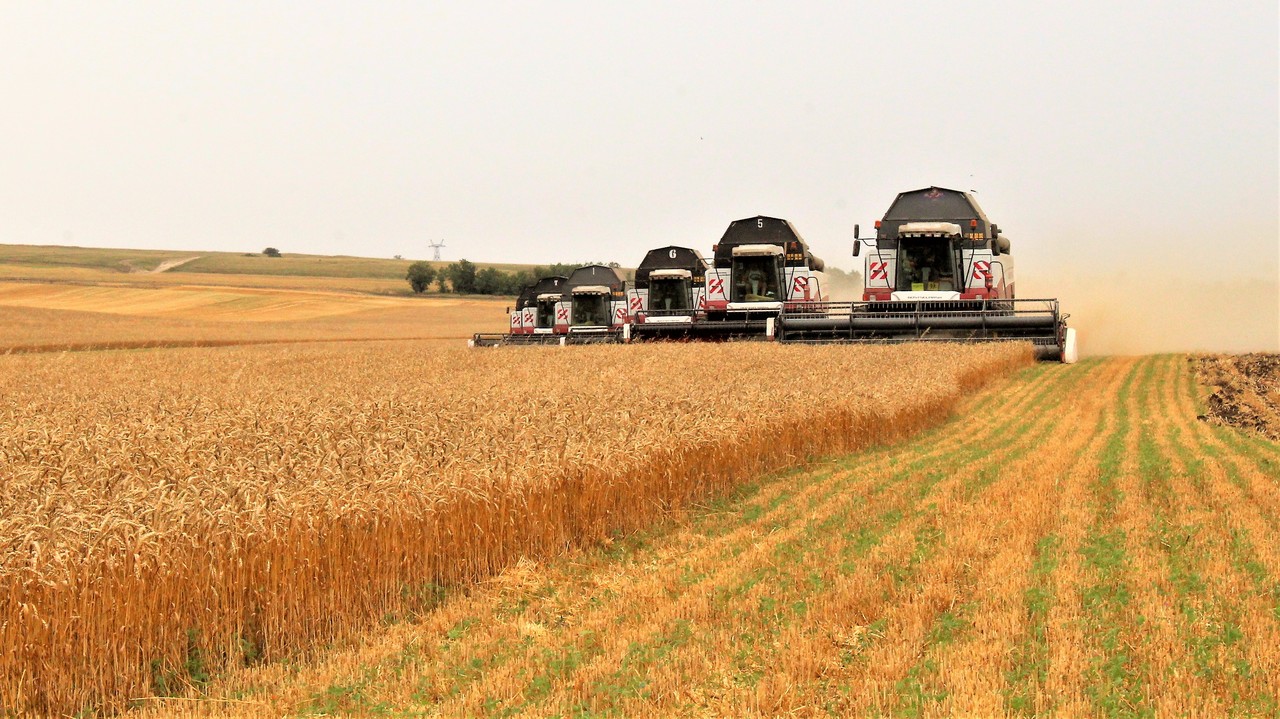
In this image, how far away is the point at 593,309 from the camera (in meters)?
37.2

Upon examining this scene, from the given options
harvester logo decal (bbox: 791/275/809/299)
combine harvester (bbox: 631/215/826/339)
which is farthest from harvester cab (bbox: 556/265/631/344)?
harvester logo decal (bbox: 791/275/809/299)

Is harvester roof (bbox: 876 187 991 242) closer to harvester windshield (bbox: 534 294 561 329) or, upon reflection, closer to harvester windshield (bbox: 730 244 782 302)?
harvester windshield (bbox: 730 244 782 302)

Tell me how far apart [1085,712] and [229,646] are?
409cm

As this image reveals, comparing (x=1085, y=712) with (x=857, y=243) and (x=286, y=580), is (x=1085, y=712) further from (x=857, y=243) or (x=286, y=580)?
(x=857, y=243)

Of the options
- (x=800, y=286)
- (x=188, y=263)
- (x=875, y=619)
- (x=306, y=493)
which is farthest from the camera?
(x=188, y=263)

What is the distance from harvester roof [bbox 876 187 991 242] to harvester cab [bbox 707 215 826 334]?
4149mm

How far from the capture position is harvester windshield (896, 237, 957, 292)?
27594 millimetres

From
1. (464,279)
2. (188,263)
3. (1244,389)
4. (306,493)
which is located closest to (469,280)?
(464,279)

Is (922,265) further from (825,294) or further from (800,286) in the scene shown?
(825,294)

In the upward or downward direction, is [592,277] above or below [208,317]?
above

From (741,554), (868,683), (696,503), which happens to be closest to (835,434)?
(696,503)

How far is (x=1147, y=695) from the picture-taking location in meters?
4.85

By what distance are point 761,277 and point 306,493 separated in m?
26.7

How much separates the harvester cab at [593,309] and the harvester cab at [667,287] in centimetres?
87
